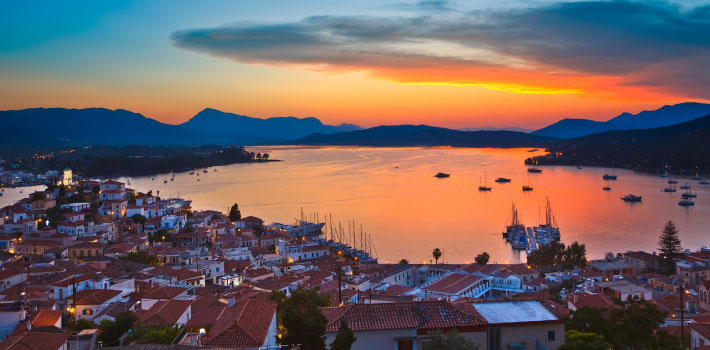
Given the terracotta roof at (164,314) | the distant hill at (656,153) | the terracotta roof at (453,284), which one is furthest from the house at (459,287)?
the distant hill at (656,153)

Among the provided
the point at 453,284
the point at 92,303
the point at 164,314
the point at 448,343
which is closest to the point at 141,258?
the point at 92,303

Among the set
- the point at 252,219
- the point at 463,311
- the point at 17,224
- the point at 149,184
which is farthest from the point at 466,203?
the point at 463,311

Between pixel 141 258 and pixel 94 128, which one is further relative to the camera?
pixel 94 128

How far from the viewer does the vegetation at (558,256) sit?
1502 cm

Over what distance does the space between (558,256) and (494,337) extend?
12828 mm

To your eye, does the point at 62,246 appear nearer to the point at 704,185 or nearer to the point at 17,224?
the point at 17,224

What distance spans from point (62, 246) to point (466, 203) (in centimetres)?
2234

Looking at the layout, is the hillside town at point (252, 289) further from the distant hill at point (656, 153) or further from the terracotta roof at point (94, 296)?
the distant hill at point (656, 153)

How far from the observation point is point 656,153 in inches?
2212

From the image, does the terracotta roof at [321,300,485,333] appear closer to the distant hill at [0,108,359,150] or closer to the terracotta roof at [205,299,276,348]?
the terracotta roof at [205,299,276,348]

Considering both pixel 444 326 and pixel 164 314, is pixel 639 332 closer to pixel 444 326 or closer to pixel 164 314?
pixel 444 326

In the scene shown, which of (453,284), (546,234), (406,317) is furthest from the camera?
(546,234)

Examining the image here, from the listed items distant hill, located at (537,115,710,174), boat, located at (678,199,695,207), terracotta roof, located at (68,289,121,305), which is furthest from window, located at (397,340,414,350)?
distant hill, located at (537,115,710,174)

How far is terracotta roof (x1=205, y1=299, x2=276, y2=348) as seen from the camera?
396 centimetres
